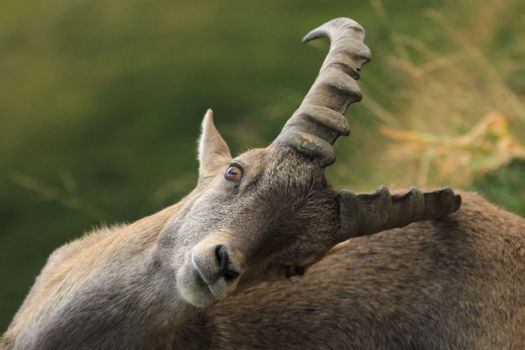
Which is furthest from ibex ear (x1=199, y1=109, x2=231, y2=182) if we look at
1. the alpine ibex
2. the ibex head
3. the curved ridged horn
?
the curved ridged horn

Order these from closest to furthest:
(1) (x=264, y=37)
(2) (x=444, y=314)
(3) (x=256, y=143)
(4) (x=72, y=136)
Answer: (2) (x=444, y=314)
(3) (x=256, y=143)
(4) (x=72, y=136)
(1) (x=264, y=37)

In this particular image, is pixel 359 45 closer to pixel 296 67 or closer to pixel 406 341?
pixel 406 341

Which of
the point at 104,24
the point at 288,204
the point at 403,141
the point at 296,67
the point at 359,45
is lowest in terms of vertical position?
the point at 288,204

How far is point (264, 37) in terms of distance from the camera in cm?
1280

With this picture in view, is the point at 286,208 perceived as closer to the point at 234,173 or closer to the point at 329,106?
the point at 234,173

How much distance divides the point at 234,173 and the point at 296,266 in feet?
1.48

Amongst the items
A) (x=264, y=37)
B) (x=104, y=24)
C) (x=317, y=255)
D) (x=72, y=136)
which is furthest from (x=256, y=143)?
(x=317, y=255)

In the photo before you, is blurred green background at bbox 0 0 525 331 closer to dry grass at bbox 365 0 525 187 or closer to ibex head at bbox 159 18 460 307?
dry grass at bbox 365 0 525 187

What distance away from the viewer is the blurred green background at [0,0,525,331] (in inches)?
325

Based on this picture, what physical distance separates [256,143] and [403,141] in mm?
1817

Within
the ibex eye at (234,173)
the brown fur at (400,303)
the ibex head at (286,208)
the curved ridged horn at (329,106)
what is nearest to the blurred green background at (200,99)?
the brown fur at (400,303)

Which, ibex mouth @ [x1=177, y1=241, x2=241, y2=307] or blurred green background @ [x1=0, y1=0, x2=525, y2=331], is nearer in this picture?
ibex mouth @ [x1=177, y1=241, x2=241, y2=307]

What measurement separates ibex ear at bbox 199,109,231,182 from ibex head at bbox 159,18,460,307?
0.23 m

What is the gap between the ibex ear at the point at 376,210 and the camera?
4.11m
